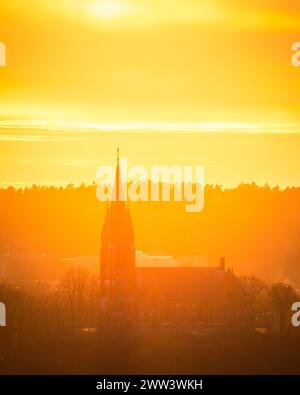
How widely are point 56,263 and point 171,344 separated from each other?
107m

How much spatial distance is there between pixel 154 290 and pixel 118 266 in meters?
4.07

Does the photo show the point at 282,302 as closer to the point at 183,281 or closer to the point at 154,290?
the point at 183,281

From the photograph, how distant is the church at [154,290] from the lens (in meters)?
96.9

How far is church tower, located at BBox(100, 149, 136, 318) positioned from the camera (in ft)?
318

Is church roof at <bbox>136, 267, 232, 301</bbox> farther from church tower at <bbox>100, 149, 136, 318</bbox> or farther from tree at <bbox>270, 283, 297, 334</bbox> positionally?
tree at <bbox>270, 283, 297, 334</bbox>

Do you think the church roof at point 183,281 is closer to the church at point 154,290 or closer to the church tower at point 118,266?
the church at point 154,290

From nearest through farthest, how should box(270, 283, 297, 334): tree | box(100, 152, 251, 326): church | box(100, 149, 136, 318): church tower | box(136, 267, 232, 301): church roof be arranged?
box(270, 283, 297, 334): tree
box(100, 152, 251, 326): church
box(100, 149, 136, 318): church tower
box(136, 267, 232, 301): church roof

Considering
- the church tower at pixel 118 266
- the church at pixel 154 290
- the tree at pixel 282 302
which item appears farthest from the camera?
the church tower at pixel 118 266

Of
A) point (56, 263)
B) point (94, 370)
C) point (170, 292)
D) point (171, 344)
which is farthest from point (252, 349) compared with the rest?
point (56, 263)

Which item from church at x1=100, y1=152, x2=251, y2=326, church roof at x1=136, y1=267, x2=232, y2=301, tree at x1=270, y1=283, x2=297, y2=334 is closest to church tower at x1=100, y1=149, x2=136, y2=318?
church at x1=100, y1=152, x2=251, y2=326

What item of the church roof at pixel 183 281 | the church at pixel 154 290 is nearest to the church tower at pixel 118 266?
the church at pixel 154 290

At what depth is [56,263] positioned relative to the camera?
192 metres
